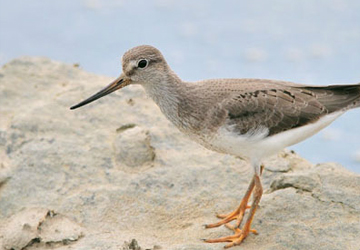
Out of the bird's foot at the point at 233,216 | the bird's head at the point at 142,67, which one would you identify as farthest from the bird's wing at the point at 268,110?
the bird's foot at the point at 233,216

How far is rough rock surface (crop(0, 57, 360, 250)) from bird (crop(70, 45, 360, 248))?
52cm

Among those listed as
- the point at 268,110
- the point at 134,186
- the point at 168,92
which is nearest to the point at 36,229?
the point at 134,186

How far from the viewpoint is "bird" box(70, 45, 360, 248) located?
299 inches

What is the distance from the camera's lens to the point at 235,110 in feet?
25.1

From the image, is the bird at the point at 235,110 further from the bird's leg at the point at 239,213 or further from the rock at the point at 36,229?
the rock at the point at 36,229

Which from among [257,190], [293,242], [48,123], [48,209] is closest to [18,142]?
[48,123]

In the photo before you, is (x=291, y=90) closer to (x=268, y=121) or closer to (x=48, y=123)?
(x=268, y=121)

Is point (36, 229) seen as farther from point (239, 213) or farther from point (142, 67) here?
point (239, 213)

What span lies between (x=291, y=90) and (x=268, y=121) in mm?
586

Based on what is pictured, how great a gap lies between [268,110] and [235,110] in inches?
16.7

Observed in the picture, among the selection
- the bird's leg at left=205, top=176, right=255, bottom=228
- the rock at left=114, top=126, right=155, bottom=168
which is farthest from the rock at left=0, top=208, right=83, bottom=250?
the bird's leg at left=205, top=176, right=255, bottom=228

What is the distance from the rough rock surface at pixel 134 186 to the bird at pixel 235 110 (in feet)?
1.71

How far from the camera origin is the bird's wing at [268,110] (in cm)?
761

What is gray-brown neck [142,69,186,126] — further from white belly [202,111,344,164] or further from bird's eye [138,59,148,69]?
white belly [202,111,344,164]
